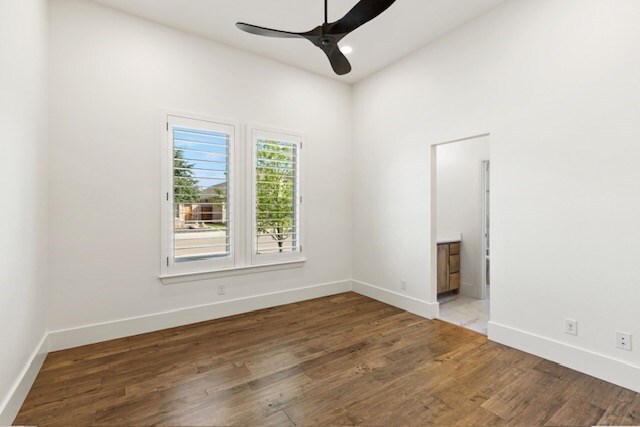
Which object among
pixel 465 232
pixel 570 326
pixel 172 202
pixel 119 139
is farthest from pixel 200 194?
pixel 465 232

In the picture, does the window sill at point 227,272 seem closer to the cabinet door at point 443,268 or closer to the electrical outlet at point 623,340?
the cabinet door at point 443,268

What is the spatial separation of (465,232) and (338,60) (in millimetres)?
3409

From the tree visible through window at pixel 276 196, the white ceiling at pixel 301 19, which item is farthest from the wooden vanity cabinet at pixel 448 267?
the white ceiling at pixel 301 19

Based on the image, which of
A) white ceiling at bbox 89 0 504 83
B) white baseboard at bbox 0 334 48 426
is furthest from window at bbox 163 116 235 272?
white baseboard at bbox 0 334 48 426

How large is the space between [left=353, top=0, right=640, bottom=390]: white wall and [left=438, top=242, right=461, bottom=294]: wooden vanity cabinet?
81 centimetres

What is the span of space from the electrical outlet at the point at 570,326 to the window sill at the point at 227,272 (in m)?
2.92

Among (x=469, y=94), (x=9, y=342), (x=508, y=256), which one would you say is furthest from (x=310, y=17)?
(x=9, y=342)

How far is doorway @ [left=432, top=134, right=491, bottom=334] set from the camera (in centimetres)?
446

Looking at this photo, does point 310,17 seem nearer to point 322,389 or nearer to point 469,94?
point 469,94

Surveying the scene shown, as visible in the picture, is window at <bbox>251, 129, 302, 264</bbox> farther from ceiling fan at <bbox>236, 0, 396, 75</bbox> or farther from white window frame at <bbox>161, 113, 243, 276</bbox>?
ceiling fan at <bbox>236, 0, 396, 75</bbox>

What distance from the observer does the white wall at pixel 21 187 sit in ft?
6.06

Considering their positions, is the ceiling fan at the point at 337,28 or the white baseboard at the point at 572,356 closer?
the ceiling fan at the point at 337,28

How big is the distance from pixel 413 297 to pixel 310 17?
346cm

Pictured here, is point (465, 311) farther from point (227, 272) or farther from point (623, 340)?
point (227, 272)
